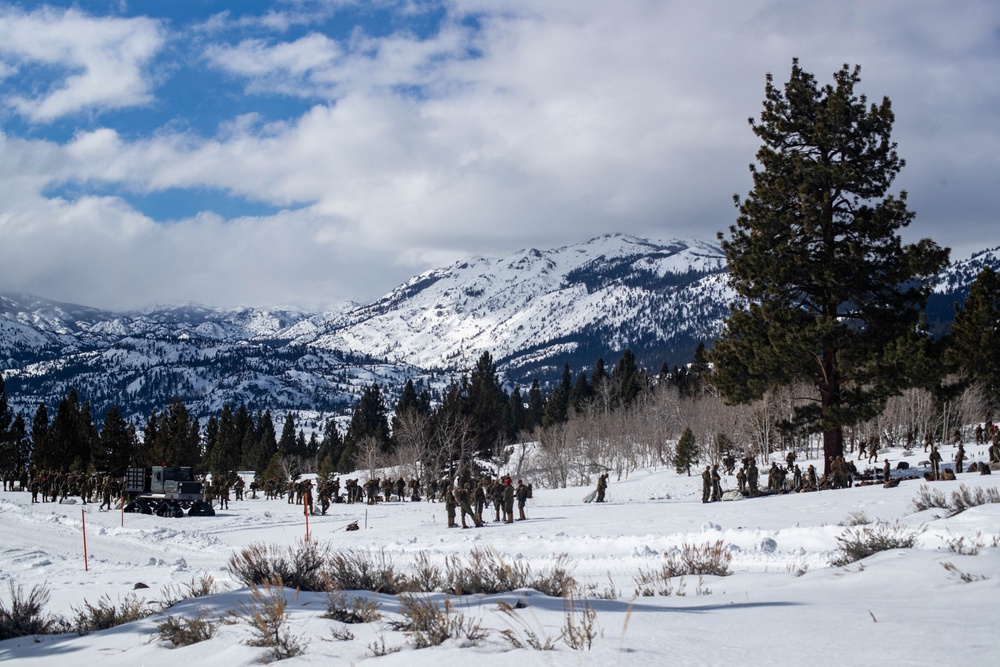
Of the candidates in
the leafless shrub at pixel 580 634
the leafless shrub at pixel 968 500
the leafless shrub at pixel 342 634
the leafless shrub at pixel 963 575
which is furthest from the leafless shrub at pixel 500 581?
the leafless shrub at pixel 968 500

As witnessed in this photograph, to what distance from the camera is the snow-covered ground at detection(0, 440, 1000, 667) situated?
4.90 m

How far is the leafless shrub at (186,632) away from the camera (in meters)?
6.37

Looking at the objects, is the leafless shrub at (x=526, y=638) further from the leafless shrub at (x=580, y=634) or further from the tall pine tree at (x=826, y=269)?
the tall pine tree at (x=826, y=269)

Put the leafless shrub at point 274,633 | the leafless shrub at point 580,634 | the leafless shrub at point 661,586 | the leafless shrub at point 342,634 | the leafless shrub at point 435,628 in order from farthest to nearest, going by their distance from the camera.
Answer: the leafless shrub at point 661,586 < the leafless shrub at point 342,634 < the leafless shrub at point 274,633 < the leafless shrub at point 435,628 < the leafless shrub at point 580,634

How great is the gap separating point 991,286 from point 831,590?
133ft

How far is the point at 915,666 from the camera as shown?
4.27 meters

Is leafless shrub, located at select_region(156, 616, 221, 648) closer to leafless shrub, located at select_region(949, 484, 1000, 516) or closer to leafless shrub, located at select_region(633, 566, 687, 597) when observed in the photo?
leafless shrub, located at select_region(633, 566, 687, 597)

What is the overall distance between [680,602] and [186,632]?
462 centimetres

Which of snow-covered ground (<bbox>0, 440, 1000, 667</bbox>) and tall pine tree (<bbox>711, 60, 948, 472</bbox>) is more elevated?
tall pine tree (<bbox>711, 60, 948, 472</bbox>)

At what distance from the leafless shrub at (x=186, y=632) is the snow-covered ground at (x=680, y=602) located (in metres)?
0.11

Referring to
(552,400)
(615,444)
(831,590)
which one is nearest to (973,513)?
(831,590)

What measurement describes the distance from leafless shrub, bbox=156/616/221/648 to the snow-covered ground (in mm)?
112

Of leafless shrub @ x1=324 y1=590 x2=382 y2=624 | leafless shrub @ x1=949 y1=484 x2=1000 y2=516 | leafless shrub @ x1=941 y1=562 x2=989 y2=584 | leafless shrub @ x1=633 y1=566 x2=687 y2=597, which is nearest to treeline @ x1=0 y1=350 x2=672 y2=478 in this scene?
leafless shrub @ x1=949 y1=484 x2=1000 y2=516

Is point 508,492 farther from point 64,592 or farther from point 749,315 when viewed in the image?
point 64,592
